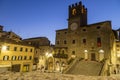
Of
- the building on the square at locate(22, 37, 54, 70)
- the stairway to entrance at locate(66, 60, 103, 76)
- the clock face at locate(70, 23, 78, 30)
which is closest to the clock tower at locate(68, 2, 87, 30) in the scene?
the clock face at locate(70, 23, 78, 30)

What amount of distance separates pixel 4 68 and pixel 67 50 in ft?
60.5

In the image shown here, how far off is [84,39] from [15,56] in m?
20.7

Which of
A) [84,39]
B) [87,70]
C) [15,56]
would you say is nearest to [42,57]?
[15,56]

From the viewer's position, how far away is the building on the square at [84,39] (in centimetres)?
2881

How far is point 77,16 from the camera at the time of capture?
34.6m

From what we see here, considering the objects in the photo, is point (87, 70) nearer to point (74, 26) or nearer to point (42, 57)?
point (74, 26)

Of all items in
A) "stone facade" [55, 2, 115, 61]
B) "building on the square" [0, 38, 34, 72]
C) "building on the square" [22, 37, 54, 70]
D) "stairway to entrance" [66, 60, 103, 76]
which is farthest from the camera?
"building on the square" [22, 37, 54, 70]

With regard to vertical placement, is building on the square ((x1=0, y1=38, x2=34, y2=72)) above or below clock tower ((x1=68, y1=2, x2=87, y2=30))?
below

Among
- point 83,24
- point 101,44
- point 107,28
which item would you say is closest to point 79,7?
point 83,24

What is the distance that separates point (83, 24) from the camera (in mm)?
35062

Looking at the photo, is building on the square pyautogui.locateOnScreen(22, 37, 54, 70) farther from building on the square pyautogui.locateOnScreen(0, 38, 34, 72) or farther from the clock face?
the clock face

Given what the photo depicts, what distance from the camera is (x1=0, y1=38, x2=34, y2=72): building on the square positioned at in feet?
94.2

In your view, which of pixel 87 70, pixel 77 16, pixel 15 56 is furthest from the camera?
pixel 77 16

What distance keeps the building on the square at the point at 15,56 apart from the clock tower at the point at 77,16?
640 inches
